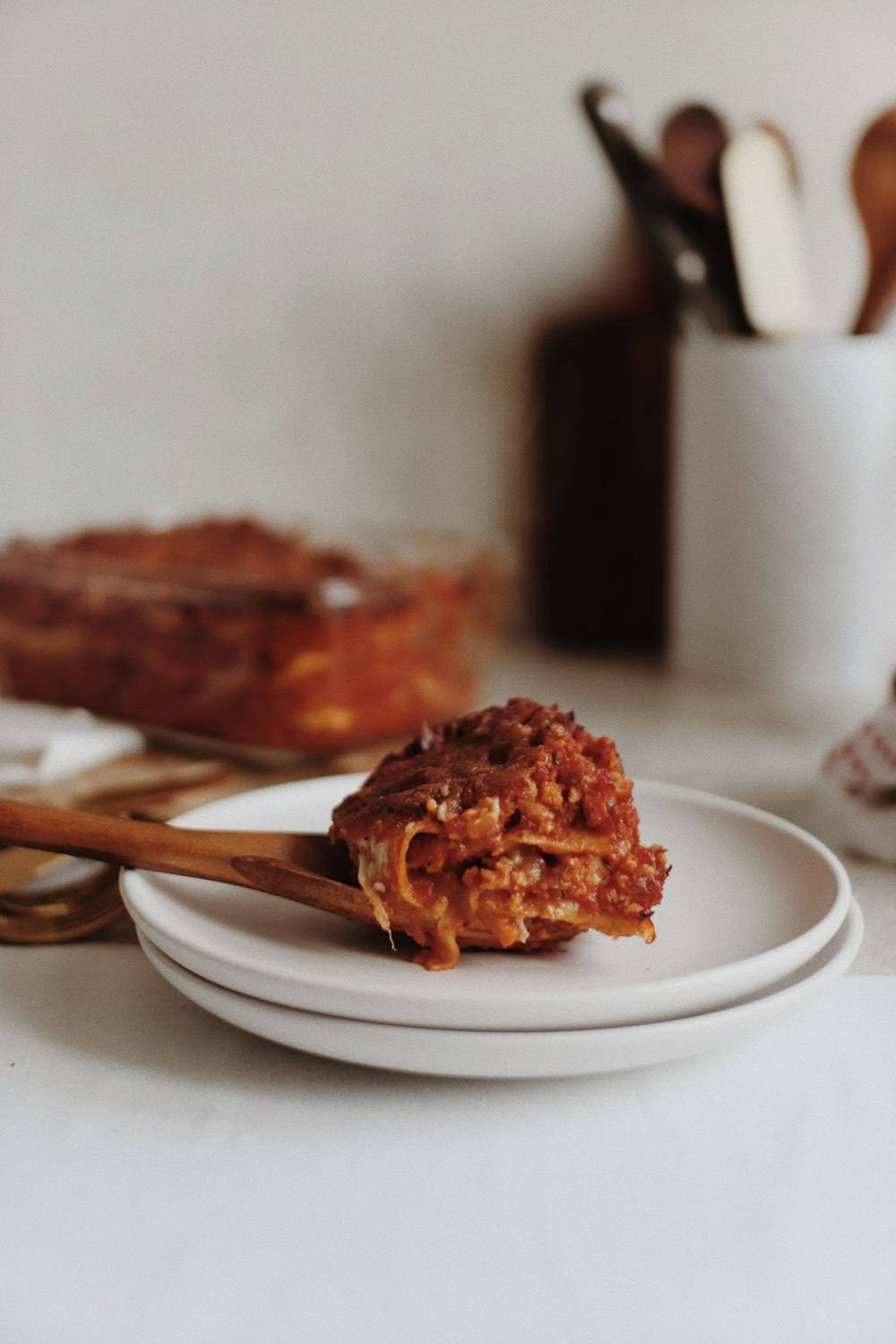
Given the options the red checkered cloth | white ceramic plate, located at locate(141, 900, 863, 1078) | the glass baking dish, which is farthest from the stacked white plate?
the glass baking dish

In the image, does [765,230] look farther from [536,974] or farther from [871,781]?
[536,974]

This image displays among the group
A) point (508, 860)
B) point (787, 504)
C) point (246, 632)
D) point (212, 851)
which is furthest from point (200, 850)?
point (787, 504)

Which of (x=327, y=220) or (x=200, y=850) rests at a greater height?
(x=327, y=220)

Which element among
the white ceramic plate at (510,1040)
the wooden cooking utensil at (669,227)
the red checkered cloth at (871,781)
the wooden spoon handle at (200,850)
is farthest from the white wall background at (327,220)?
the white ceramic plate at (510,1040)

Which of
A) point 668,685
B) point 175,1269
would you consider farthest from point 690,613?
point 175,1269

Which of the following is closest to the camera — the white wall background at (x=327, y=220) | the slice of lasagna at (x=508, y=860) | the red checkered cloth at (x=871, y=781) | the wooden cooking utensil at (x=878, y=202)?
the slice of lasagna at (x=508, y=860)

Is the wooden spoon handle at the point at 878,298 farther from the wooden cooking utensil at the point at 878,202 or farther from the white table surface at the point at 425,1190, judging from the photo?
the white table surface at the point at 425,1190
